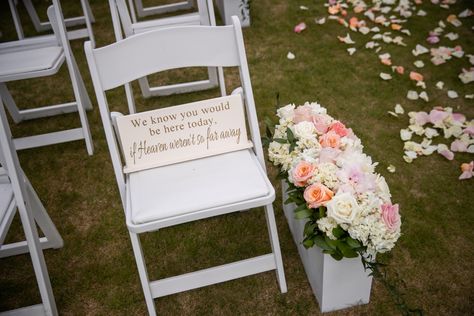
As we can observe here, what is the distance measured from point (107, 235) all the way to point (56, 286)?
1.23 ft

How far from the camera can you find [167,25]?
286 cm

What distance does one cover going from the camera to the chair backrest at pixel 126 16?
261 cm

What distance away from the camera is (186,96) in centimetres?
333

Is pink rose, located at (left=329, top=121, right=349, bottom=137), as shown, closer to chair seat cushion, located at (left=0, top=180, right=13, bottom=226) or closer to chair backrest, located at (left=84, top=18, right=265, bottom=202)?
chair backrest, located at (left=84, top=18, right=265, bottom=202)

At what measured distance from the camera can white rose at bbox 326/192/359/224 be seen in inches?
57.8

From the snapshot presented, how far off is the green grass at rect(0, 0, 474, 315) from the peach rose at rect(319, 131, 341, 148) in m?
0.72

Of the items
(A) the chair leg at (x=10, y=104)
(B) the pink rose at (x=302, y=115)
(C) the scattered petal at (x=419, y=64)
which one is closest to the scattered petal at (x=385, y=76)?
(C) the scattered petal at (x=419, y=64)

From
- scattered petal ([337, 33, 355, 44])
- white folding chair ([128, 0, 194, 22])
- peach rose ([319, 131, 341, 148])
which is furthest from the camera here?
white folding chair ([128, 0, 194, 22])

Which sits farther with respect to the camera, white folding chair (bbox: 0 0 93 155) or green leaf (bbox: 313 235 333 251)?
white folding chair (bbox: 0 0 93 155)

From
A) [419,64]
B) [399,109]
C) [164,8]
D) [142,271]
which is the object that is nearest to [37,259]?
[142,271]

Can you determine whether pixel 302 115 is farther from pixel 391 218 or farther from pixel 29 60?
pixel 29 60

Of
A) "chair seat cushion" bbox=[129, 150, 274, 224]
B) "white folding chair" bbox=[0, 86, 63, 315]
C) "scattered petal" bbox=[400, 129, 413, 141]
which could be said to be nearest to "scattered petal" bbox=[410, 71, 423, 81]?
"scattered petal" bbox=[400, 129, 413, 141]

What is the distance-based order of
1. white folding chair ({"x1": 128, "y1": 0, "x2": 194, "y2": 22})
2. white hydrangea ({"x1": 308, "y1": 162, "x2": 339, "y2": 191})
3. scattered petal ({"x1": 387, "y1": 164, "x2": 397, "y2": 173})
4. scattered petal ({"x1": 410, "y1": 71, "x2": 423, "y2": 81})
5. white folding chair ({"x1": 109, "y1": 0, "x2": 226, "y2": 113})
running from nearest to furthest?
white hydrangea ({"x1": 308, "y1": 162, "x2": 339, "y2": 191}) → scattered petal ({"x1": 387, "y1": 164, "x2": 397, "y2": 173}) → white folding chair ({"x1": 109, "y1": 0, "x2": 226, "y2": 113}) → scattered petal ({"x1": 410, "y1": 71, "x2": 423, "y2": 81}) → white folding chair ({"x1": 128, "y1": 0, "x2": 194, "y2": 22})

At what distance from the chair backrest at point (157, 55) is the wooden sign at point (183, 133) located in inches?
3.3
